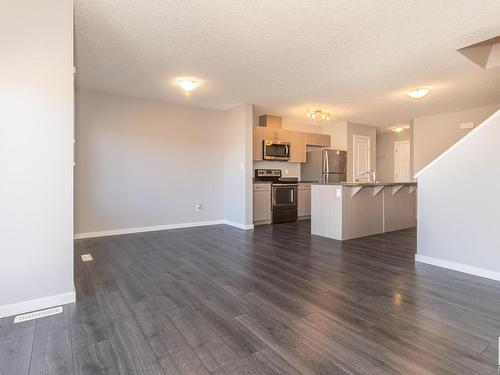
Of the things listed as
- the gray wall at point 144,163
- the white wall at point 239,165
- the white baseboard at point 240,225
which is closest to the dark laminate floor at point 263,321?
the gray wall at point 144,163

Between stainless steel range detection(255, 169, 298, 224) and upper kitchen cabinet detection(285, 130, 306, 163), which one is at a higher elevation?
upper kitchen cabinet detection(285, 130, 306, 163)

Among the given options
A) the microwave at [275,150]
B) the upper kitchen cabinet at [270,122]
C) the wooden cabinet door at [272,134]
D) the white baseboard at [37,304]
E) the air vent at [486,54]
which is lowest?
the white baseboard at [37,304]

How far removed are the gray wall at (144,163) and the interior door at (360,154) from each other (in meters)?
3.81

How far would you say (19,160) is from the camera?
2.19 meters

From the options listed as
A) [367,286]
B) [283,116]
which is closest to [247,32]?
[367,286]

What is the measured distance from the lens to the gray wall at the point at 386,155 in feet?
30.3

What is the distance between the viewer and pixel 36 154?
7.39 ft

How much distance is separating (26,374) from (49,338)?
0.37m

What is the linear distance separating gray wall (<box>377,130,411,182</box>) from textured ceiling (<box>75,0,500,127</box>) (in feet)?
12.6

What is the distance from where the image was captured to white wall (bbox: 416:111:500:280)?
9.70 ft

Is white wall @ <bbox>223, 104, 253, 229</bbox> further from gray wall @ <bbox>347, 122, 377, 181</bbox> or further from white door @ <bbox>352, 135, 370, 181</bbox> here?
white door @ <bbox>352, 135, 370, 181</bbox>

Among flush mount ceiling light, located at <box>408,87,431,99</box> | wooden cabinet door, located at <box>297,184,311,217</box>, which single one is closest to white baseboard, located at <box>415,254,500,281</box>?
flush mount ceiling light, located at <box>408,87,431,99</box>

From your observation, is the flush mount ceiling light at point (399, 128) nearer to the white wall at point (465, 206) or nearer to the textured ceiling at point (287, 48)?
the textured ceiling at point (287, 48)

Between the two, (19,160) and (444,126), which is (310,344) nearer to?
(19,160)
